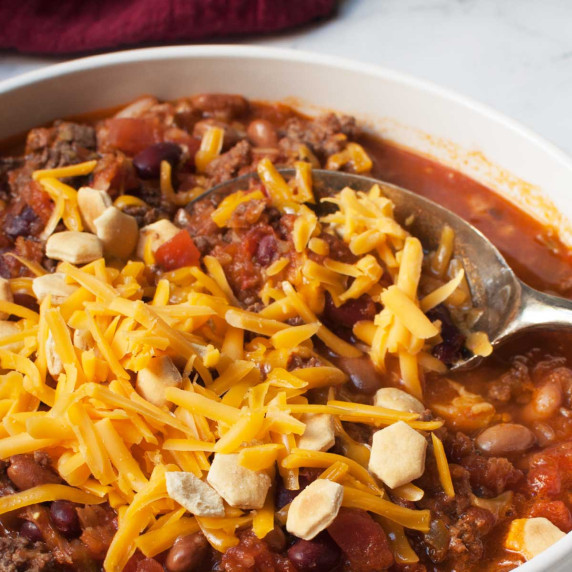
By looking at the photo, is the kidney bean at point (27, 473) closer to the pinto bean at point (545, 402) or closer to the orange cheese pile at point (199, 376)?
the orange cheese pile at point (199, 376)

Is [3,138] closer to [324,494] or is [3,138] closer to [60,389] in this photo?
[60,389]

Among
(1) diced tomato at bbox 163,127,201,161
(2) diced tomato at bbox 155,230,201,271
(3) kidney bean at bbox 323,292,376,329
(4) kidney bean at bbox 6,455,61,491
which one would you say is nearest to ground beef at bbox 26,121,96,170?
(1) diced tomato at bbox 163,127,201,161

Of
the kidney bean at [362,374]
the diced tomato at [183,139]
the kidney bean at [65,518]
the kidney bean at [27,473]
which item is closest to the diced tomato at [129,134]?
the diced tomato at [183,139]

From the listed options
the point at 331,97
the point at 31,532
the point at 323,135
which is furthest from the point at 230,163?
the point at 31,532

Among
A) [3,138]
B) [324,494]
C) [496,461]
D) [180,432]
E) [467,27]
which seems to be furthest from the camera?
[467,27]

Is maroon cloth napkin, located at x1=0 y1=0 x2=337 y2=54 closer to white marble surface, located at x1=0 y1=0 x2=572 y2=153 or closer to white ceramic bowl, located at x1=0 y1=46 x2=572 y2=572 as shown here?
white marble surface, located at x1=0 y1=0 x2=572 y2=153

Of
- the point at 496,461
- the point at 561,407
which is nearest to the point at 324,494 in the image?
the point at 496,461

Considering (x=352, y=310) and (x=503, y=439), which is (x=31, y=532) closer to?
(x=352, y=310)
